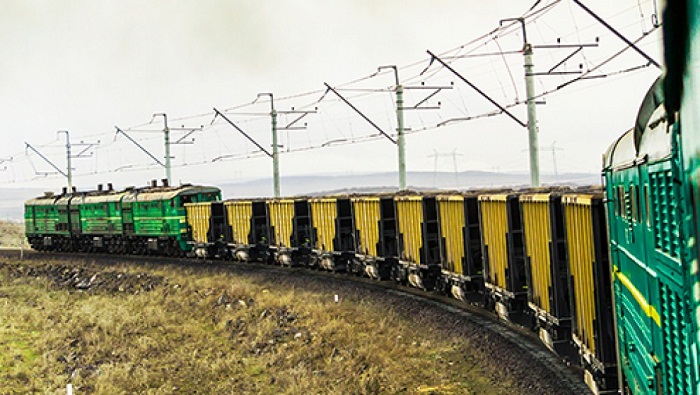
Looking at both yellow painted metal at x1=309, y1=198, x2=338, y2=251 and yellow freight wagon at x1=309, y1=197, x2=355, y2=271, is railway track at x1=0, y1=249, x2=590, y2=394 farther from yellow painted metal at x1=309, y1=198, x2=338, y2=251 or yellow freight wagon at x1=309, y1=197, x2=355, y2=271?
yellow painted metal at x1=309, y1=198, x2=338, y2=251

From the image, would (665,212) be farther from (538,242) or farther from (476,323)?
(476,323)

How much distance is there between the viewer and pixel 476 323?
1862 centimetres

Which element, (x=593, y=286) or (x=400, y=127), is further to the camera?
(x=400, y=127)

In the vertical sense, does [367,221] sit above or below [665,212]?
below

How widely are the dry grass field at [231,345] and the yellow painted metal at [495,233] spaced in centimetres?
179

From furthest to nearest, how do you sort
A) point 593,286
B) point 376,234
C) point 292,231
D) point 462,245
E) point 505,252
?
point 292,231, point 376,234, point 462,245, point 505,252, point 593,286

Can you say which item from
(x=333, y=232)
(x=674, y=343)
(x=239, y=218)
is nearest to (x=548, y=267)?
(x=674, y=343)

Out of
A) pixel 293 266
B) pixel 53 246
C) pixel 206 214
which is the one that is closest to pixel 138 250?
pixel 206 214

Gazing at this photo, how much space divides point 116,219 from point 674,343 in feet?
148

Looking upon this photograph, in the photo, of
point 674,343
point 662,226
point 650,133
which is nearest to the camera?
point 674,343

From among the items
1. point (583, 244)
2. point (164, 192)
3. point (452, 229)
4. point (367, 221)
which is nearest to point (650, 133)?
point (583, 244)

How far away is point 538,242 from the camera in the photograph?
13.2 meters

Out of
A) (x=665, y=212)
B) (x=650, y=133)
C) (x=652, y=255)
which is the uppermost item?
(x=650, y=133)

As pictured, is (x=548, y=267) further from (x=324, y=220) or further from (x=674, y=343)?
(x=324, y=220)
